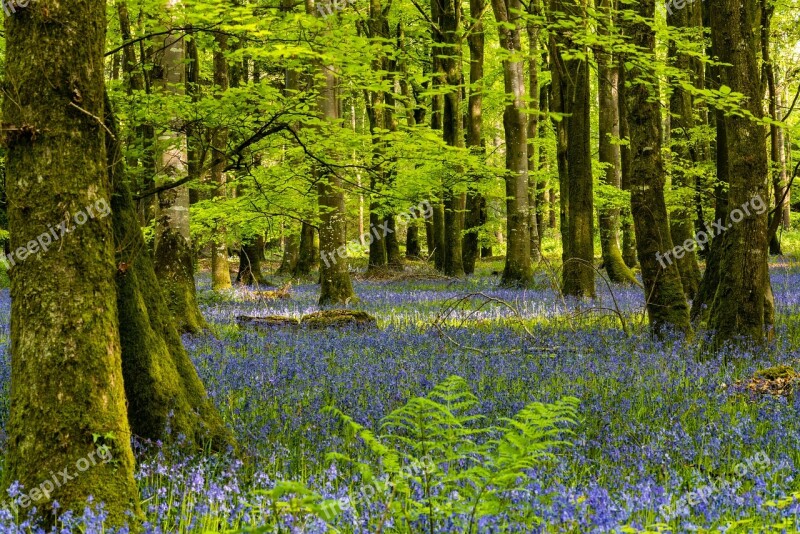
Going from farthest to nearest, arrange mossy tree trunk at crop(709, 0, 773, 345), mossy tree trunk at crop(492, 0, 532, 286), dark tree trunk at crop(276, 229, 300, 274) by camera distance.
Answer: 1. dark tree trunk at crop(276, 229, 300, 274)
2. mossy tree trunk at crop(492, 0, 532, 286)
3. mossy tree trunk at crop(709, 0, 773, 345)

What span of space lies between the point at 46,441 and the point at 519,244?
15.8 metres

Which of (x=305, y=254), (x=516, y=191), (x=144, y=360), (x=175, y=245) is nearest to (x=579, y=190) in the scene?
(x=516, y=191)

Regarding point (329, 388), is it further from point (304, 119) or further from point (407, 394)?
point (304, 119)

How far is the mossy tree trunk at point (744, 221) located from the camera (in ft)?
28.0

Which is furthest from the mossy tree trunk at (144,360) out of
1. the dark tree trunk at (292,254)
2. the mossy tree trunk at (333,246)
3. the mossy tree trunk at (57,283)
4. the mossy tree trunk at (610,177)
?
the dark tree trunk at (292,254)

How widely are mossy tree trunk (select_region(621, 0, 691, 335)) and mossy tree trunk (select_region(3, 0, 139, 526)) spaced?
7788mm

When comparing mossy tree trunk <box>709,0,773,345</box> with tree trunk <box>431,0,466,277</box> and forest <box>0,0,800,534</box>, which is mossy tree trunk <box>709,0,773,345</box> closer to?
forest <box>0,0,800,534</box>

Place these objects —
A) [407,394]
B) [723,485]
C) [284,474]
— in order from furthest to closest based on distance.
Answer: [407,394] → [284,474] → [723,485]

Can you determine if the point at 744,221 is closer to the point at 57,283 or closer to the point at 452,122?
Result: the point at 57,283

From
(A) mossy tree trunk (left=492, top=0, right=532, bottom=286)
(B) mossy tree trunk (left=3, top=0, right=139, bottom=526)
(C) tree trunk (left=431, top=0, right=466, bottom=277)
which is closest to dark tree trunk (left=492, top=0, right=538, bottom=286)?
(A) mossy tree trunk (left=492, top=0, right=532, bottom=286)

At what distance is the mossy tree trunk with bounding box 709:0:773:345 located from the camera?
8531 millimetres

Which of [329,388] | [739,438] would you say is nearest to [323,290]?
[329,388]

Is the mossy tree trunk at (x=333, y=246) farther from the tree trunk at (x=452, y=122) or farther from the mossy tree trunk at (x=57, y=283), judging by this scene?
the mossy tree trunk at (x=57, y=283)

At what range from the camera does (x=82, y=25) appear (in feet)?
11.2
